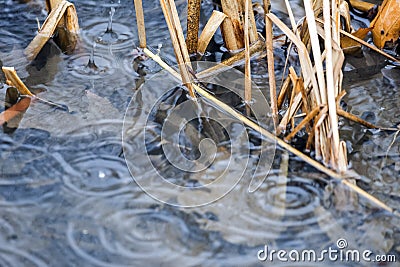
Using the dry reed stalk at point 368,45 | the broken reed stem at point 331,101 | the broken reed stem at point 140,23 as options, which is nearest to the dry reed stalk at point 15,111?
the broken reed stem at point 140,23

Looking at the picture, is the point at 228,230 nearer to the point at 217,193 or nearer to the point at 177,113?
the point at 217,193

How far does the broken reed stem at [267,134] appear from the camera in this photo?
1966mm

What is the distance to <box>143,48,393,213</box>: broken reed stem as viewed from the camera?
1.97 m

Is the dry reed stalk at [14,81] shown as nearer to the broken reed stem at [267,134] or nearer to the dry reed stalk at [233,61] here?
the broken reed stem at [267,134]

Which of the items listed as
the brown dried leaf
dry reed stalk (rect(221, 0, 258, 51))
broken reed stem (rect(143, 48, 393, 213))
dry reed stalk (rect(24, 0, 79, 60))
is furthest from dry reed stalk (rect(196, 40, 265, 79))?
dry reed stalk (rect(24, 0, 79, 60))

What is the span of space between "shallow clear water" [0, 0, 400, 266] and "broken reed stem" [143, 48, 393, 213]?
3 cm

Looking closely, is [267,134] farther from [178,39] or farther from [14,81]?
[14,81]

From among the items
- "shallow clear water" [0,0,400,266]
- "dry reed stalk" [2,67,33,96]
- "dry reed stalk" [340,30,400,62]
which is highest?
"dry reed stalk" [2,67,33,96]

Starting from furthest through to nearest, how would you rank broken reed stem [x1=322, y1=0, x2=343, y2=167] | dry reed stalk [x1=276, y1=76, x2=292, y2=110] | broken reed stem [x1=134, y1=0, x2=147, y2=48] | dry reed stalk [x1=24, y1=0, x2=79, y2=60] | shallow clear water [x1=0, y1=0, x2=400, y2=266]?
dry reed stalk [x1=24, y1=0, x2=79, y2=60] < broken reed stem [x1=134, y1=0, x2=147, y2=48] < dry reed stalk [x1=276, y1=76, x2=292, y2=110] < broken reed stem [x1=322, y1=0, x2=343, y2=167] < shallow clear water [x1=0, y1=0, x2=400, y2=266]

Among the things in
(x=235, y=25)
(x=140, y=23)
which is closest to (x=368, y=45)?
(x=235, y=25)

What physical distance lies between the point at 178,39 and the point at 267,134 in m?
0.58

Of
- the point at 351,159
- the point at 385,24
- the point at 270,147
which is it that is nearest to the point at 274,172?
the point at 270,147

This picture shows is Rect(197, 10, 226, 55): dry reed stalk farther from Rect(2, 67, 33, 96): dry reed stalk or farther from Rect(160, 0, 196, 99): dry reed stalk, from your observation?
Rect(2, 67, 33, 96): dry reed stalk

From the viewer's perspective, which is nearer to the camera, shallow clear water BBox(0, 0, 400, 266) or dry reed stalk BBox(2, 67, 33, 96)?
shallow clear water BBox(0, 0, 400, 266)
